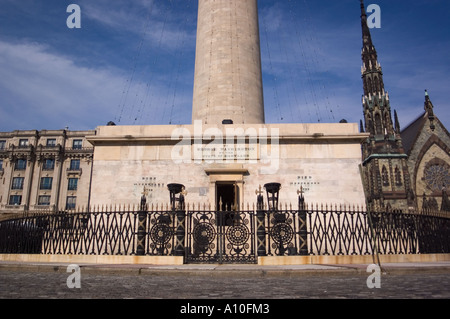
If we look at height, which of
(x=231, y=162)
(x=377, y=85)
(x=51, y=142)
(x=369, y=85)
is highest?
(x=369, y=85)

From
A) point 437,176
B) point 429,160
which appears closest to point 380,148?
point 429,160

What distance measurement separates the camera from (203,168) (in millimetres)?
17234

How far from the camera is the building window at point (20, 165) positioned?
189 feet

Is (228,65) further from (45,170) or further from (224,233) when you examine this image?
(45,170)

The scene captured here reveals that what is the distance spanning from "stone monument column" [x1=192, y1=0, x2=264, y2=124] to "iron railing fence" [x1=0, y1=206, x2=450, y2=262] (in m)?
8.46

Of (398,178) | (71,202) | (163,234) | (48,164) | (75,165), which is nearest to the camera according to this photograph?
(163,234)

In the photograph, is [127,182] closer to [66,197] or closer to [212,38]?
[212,38]

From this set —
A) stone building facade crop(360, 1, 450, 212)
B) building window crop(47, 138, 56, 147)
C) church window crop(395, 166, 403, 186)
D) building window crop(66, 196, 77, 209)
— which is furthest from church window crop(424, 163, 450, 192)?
Result: building window crop(47, 138, 56, 147)

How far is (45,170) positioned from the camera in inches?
2287

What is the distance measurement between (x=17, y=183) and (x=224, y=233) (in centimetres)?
5783

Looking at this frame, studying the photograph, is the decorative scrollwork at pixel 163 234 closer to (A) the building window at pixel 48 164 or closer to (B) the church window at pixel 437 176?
(A) the building window at pixel 48 164

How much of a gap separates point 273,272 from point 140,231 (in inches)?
232

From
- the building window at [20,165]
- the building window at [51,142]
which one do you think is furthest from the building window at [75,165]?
the building window at [20,165]
